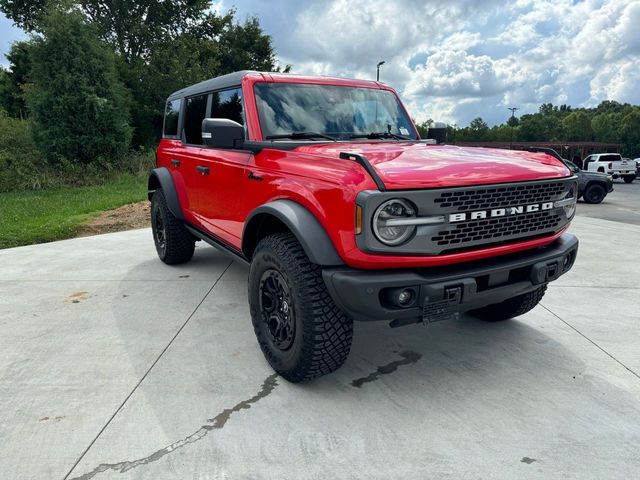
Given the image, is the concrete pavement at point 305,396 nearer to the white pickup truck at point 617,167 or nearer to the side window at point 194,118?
the side window at point 194,118

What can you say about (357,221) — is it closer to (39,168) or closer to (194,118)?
(194,118)

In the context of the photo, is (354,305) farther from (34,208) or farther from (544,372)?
(34,208)

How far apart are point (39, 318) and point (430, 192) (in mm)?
3395

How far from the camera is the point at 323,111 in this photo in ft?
11.8

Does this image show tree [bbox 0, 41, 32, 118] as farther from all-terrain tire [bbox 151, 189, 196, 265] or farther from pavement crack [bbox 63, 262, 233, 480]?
pavement crack [bbox 63, 262, 233, 480]

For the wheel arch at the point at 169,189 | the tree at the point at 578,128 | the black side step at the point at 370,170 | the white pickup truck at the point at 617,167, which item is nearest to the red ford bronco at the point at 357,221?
the black side step at the point at 370,170

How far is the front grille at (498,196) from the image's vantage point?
2383 millimetres

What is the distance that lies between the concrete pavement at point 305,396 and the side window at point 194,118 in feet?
5.06

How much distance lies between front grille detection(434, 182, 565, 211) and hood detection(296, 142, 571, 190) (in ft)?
0.15

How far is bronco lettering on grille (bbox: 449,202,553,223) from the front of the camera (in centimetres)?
241

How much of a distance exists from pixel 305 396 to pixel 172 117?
388cm

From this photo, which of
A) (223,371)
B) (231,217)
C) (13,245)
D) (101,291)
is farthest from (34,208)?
(223,371)

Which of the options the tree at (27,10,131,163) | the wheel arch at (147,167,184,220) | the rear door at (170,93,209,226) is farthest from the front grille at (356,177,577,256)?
the tree at (27,10,131,163)

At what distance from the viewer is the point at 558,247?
9.74ft
